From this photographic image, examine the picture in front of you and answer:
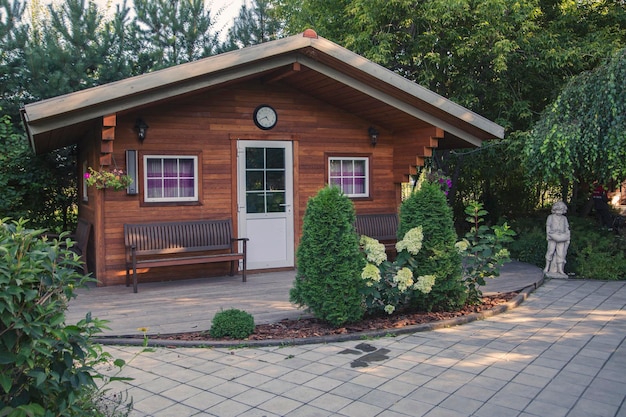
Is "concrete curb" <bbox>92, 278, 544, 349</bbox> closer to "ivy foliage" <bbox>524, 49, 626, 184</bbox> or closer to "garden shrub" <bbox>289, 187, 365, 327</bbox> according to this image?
"garden shrub" <bbox>289, 187, 365, 327</bbox>

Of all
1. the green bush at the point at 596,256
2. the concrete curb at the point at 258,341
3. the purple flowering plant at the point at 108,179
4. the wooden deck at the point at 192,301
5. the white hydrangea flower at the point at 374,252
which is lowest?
the concrete curb at the point at 258,341

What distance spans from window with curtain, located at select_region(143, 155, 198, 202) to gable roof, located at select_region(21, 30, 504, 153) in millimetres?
978

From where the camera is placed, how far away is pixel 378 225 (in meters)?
9.72

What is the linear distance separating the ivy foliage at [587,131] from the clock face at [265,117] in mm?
4299

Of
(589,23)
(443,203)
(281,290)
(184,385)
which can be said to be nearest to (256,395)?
(184,385)

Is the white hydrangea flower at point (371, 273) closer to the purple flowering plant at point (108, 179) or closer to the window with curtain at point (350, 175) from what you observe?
the purple flowering plant at point (108, 179)

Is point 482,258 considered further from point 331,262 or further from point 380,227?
point 380,227

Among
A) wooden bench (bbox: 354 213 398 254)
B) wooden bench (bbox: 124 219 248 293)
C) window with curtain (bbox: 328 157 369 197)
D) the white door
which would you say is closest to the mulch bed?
wooden bench (bbox: 124 219 248 293)

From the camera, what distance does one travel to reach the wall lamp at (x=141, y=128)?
26.1ft

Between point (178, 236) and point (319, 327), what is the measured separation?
3514mm

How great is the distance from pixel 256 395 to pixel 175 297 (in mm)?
3506

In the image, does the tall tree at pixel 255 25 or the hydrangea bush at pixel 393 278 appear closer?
the hydrangea bush at pixel 393 278

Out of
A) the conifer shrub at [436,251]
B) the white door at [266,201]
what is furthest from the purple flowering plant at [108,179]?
the conifer shrub at [436,251]

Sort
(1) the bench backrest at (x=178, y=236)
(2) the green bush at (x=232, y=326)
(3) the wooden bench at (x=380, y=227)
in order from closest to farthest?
(2) the green bush at (x=232, y=326) → (1) the bench backrest at (x=178, y=236) → (3) the wooden bench at (x=380, y=227)
